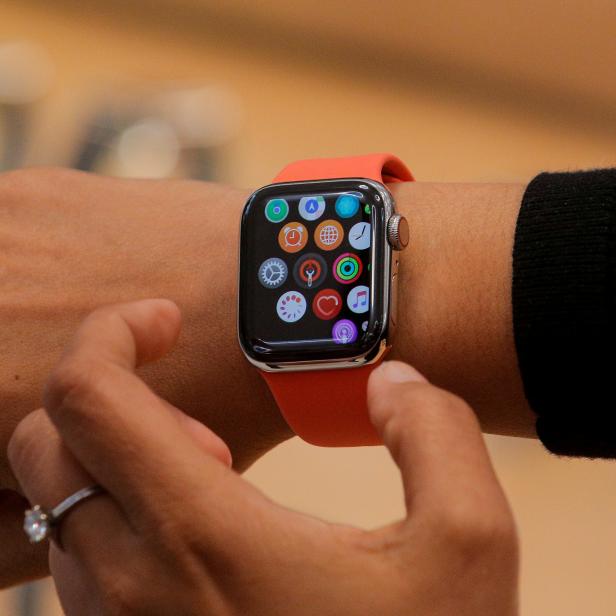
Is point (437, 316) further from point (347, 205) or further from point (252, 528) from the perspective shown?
point (252, 528)

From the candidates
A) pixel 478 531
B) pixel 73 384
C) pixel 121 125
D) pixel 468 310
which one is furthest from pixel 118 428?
pixel 121 125

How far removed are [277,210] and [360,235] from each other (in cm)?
5

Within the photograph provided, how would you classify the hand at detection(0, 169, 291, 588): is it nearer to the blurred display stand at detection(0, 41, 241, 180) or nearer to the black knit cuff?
the black knit cuff

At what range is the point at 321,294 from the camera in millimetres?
491

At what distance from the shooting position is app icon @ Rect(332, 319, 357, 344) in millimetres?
476

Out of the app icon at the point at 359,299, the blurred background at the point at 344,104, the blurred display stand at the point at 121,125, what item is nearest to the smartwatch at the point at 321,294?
the app icon at the point at 359,299

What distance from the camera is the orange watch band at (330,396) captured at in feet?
1.61

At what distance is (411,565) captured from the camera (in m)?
0.31

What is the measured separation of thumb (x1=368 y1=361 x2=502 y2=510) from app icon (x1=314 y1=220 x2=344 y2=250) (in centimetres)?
16

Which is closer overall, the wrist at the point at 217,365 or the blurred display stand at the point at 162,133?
the wrist at the point at 217,365

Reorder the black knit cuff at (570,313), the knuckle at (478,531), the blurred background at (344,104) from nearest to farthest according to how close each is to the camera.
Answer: the knuckle at (478,531) → the black knit cuff at (570,313) → the blurred background at (344,104)

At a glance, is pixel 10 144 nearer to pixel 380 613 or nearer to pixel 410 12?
pixel 410 12

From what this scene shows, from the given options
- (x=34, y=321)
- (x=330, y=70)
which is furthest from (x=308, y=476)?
(x=330, y=70)

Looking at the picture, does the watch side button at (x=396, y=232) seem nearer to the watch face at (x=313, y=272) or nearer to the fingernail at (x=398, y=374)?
the watch face at (x=313, y=272)
